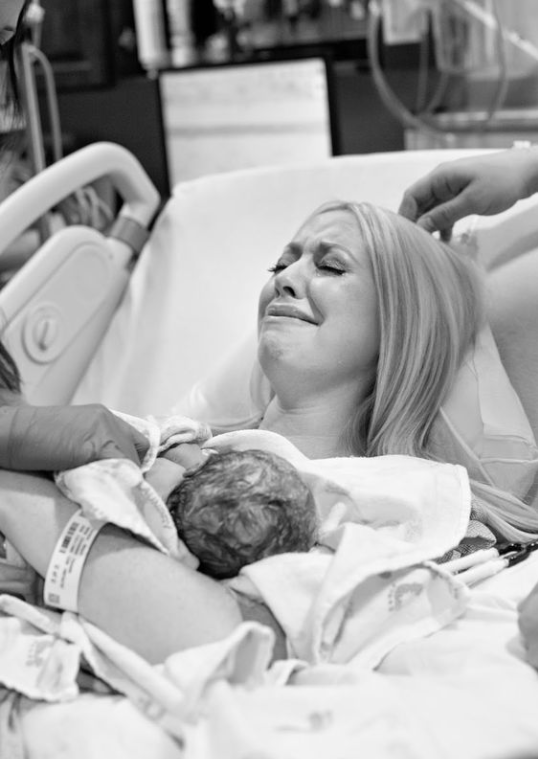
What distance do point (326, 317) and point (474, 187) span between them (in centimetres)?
43

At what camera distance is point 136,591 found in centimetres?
121

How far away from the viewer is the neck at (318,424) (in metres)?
1.70

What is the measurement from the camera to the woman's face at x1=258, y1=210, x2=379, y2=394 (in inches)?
66.3

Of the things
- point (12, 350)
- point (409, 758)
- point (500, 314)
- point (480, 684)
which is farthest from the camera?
point (12, 350)

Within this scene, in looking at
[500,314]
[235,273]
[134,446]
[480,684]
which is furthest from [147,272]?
[480,684]

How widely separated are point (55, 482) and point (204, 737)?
42cm

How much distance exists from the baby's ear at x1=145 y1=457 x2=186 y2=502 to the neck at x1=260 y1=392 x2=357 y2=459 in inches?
11.5

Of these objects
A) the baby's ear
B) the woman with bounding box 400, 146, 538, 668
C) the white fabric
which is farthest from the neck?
the white fabric

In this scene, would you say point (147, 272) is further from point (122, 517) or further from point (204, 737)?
point (204, 737)

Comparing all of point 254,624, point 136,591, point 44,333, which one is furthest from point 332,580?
point 44,333

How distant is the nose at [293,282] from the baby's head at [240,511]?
480 millimetres

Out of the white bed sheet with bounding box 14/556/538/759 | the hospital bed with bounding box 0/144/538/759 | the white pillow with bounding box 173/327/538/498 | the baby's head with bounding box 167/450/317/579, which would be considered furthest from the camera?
the hospital bed with bounding box 0/144/538/759

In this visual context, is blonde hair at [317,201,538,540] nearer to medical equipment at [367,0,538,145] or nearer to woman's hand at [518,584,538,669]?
woman's hand at [518,584,538,669]

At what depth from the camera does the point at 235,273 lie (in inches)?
90.9
